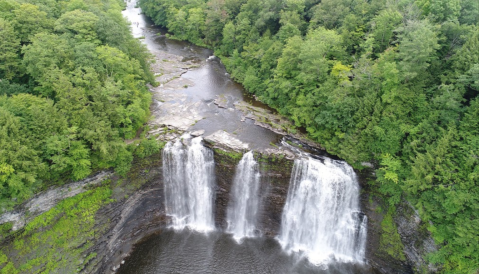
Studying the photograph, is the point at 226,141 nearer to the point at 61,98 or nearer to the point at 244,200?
the point at 244,200

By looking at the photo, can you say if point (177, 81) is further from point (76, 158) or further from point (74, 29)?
point (76, 158)

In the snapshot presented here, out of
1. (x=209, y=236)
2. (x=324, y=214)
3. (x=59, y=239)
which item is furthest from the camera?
(x=209, y=236)

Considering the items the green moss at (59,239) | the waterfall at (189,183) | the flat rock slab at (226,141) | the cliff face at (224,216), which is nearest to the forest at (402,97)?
the cliff face at (224,216)

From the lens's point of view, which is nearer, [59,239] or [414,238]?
[59,239]

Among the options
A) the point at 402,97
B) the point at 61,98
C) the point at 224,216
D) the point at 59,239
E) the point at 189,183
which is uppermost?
the point at 402,97

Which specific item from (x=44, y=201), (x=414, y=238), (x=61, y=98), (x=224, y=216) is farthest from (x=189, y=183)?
(x=414, y=238)

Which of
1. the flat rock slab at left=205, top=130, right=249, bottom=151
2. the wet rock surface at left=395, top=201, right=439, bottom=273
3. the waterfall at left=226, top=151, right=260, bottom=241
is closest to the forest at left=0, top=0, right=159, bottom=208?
the flat rock slab at left=205, top=130, right=249, bottom=151
